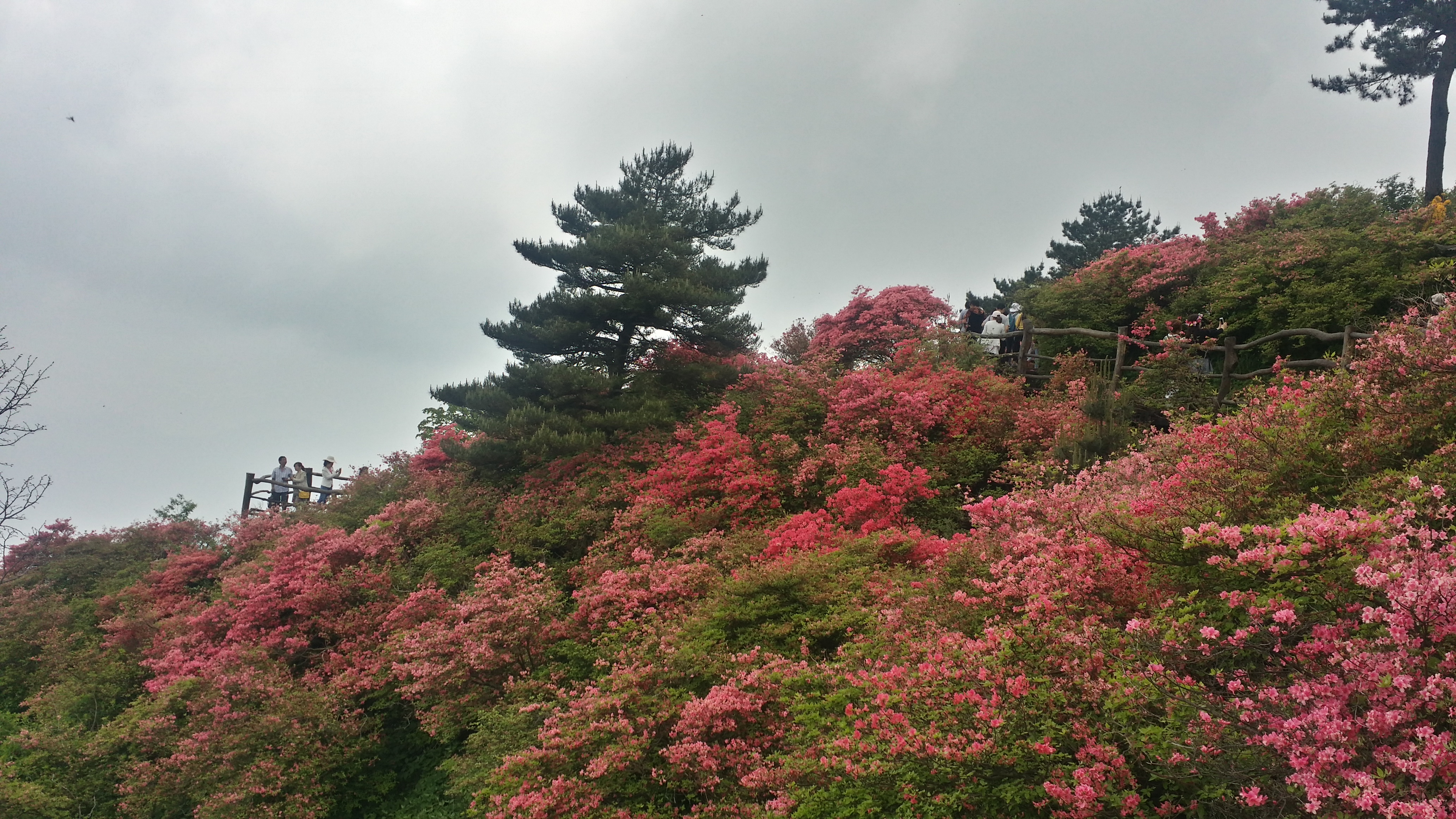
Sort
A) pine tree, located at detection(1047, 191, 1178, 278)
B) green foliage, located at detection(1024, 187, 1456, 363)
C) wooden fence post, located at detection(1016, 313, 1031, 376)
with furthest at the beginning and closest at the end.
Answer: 1. pine tree, located at detection(1047, 191, 1178, 278)
2. wooden fence post, located at detection(1016, 313, 1031, 376)
3. green foliage, located at detection(1024, 187, 1456, 363)

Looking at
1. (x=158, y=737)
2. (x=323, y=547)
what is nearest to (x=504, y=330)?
(x=323, y=547)

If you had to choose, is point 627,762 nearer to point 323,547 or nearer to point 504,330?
point 323,547

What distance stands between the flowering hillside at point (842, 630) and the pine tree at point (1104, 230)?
16576 mm

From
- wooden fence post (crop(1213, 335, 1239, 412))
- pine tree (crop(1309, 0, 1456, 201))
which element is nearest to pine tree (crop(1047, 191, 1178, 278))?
pine tree (crop(1309, 0, 1456, 201))

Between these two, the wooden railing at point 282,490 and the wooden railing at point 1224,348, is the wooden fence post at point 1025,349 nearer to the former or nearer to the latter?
the wooden railing at point 1224,348

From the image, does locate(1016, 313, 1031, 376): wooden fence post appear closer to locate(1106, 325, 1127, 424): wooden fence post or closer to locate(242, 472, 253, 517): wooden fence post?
locate(1106, 325, 1127, 424): wooden fence post

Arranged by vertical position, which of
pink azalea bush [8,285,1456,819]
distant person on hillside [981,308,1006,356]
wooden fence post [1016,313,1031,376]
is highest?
distant person on hillside [981,308,1006,356]

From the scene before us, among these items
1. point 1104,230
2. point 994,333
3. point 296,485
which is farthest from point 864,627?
point 1104,230

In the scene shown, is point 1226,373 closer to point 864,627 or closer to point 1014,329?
point 1014,329

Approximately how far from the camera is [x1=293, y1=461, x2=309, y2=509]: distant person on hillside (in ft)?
61.5

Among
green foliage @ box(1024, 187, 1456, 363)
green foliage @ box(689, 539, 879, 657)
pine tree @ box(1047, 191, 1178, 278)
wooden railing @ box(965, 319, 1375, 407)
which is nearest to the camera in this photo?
green foliage @ box(689, 539, 879, 657)

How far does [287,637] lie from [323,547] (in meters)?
1.66

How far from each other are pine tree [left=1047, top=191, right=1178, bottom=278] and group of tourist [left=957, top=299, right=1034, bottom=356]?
13.9 meters

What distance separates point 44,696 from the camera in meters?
12.1
